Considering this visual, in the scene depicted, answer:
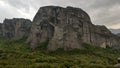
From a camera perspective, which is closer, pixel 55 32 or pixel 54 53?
pixel 54 53

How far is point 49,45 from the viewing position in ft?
615

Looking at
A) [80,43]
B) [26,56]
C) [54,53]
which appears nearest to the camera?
[26,56]

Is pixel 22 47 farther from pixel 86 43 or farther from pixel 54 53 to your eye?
pixel 86 43

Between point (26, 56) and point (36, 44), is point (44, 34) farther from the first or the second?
point (26, 56)

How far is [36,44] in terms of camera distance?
198 m

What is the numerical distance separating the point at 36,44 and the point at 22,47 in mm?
11410

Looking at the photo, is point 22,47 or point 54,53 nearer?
point 54,53

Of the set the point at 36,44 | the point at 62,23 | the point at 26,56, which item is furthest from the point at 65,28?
the point at 26,56

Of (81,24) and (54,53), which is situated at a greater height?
(81,24)

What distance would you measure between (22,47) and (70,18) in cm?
4411

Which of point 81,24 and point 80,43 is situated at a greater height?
point 81,24

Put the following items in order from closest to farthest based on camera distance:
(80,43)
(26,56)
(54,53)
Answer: (26,56) → (54,53) → (80,43)

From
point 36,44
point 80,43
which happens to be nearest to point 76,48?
point 80,43

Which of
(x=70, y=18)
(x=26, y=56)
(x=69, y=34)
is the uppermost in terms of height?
(x=70, y=18)
